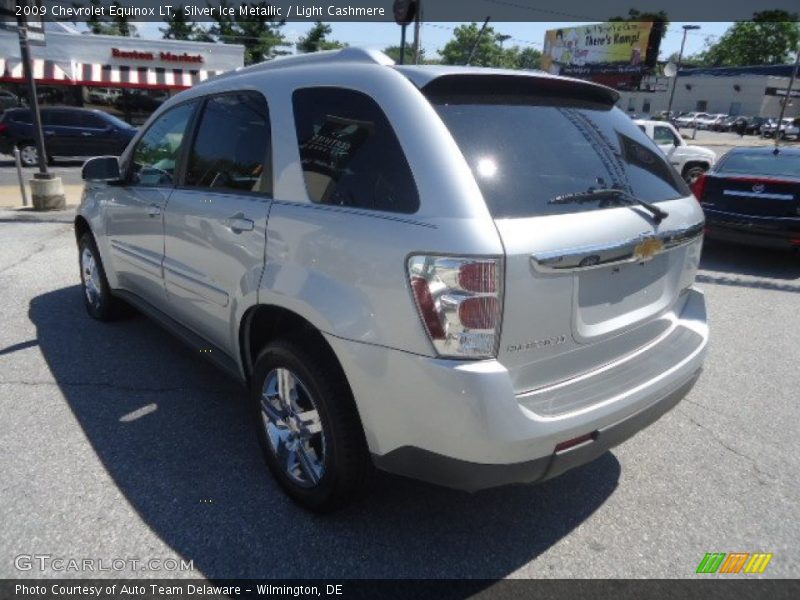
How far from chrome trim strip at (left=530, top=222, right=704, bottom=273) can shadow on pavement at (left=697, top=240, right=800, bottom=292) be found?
498cm

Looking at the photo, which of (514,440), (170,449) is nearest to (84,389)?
(170,449)

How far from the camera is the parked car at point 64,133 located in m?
15.7

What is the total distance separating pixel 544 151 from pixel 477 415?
42.6 inches

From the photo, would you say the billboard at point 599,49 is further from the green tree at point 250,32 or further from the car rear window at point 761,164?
the car rear window at point 761,164

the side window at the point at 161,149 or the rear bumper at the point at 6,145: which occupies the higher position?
the side window at the point at 161,149

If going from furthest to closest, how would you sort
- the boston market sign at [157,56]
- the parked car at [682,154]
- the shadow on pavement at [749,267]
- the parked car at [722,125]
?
the parked car at [722,125]
the boston market sign at [157,56]
the parked car at [682,154]
the shadow on pavement at [749,267]

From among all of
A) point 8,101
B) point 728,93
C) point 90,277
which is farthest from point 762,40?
point 90,277

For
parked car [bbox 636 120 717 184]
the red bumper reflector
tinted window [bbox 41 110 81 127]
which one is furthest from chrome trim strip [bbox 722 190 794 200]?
tinted window [bbox 41 110 81 127]

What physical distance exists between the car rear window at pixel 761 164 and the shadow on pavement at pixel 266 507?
247 inches

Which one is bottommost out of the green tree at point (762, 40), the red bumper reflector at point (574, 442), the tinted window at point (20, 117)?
the tinted window at point (20, 117)

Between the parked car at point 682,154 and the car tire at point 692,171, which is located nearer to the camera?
the parked car at point 682,154

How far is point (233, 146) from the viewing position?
9.68 ft

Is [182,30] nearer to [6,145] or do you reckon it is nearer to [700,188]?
[6,145]

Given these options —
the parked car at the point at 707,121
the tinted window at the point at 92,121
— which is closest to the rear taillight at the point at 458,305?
the tinted window at the point at 92,121
